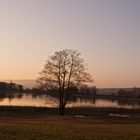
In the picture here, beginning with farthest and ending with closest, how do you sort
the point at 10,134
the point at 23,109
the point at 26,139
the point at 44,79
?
the point at 23,109 → the point at 44,79 → the point at 10,134 → the point at 26,139

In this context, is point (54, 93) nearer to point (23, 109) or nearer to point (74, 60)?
point (74, 60)

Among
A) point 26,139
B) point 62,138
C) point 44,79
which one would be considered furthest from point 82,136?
point 44,79

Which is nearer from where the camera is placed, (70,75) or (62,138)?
(62,138)

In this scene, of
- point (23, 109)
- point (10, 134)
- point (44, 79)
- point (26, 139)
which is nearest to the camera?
point (26, 139)

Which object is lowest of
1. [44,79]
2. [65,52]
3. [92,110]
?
[92,110]

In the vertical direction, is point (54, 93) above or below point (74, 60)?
below

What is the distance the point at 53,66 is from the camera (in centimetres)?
5212

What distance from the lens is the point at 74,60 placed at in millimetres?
53094

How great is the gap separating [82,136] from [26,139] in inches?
114

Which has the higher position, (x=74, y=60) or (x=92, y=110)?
(x=74, y=60)

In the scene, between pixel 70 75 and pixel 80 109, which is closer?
pixel 70 75

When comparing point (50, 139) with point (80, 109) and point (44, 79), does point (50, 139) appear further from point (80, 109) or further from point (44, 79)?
point (80, 109)

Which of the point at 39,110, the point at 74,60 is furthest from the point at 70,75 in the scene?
the point at 39,110

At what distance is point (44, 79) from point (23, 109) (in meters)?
12.3
